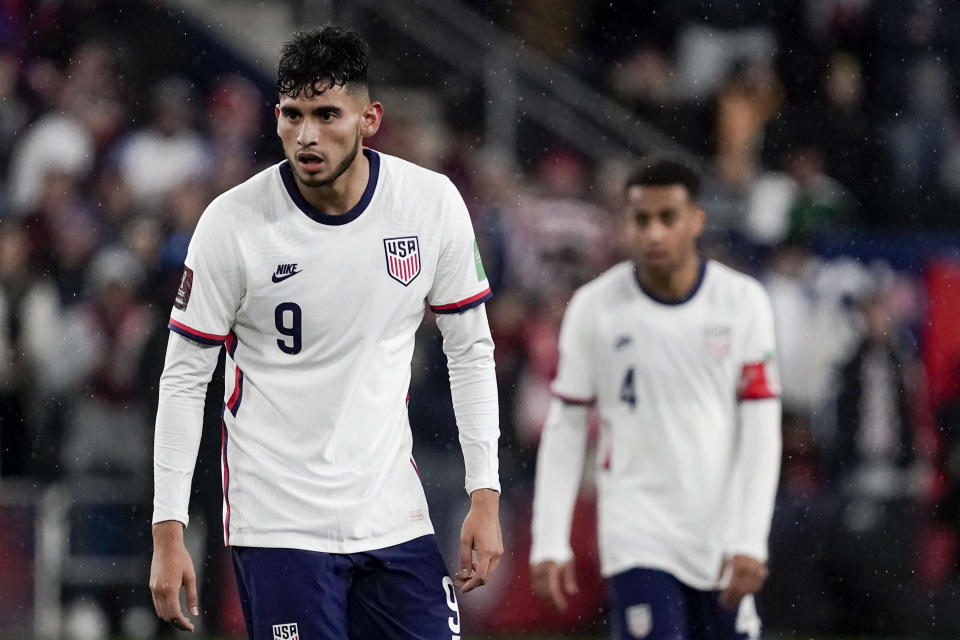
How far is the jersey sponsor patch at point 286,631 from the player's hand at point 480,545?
40 centimetres

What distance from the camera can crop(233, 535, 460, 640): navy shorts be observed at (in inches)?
169

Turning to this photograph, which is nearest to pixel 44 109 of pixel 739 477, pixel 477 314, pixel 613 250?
pixel 613 250

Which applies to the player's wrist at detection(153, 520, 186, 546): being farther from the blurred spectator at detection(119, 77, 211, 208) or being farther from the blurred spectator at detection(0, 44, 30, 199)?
the blurred spectator at detection(0, 44, 30, 199)

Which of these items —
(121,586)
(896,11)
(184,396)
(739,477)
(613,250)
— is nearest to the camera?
(184,396)

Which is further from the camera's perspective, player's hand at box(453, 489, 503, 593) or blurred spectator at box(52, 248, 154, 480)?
blurred spectator at box(52, 248, 154, 480)

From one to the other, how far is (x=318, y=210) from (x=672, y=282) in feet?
7.32

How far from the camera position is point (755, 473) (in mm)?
6082

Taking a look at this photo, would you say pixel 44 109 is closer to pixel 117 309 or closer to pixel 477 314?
pixel 117 309

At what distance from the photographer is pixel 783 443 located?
34.5ft

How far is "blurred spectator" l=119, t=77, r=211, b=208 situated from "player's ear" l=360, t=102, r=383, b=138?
6.55m

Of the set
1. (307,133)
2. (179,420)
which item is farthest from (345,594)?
(307,133)

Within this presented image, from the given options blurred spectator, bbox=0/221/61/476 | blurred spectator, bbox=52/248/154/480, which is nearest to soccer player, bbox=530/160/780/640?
blurred spectator, bbox=52/248/154/480

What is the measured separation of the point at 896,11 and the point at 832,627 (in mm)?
5855

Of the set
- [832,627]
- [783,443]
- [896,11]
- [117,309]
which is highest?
[896,11]
